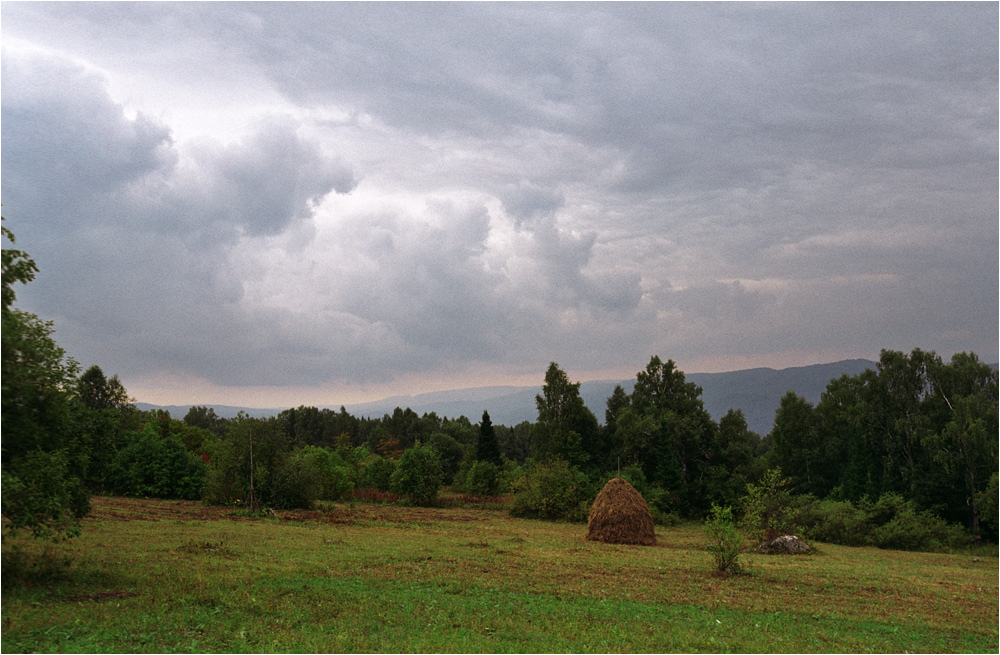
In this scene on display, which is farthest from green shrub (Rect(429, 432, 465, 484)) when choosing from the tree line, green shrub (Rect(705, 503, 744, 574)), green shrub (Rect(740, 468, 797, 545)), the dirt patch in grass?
the dirt patch in grass

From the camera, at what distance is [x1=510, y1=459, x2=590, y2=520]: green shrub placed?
48.4 metres

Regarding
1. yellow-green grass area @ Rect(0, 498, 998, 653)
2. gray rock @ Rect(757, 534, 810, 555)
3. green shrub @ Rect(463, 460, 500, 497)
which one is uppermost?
yellow-green grass area @ Rect(0, 498, 998, 653)

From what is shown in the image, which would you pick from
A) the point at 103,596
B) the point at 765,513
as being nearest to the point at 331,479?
the point at 765,513

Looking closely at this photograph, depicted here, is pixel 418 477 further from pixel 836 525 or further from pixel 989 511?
pixel 989 511

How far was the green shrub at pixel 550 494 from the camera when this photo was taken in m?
48.4

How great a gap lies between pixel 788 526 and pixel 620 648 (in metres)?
30.8

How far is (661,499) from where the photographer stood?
5531 cm

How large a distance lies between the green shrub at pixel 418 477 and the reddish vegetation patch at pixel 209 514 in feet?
20.6

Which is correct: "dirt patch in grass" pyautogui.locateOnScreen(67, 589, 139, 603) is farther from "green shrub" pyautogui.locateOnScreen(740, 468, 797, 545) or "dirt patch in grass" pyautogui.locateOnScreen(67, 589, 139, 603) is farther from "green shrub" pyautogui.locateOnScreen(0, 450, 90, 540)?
"green shrub" pyautogui.locateOnScreen(740, 468, 797, 545)

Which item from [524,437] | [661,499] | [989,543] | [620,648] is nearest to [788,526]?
[661,499]

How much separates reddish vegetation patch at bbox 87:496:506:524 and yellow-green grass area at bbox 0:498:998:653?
19.3 feet

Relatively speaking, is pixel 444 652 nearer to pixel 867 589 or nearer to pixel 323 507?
pixel 867 589

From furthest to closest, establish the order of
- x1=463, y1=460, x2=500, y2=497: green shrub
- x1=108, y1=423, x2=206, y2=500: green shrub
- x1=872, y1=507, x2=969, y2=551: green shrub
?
1. x1=463, y1=460, x2=500, y2=497: green shrub
2. x1=108, y1=423, x2=206, y2=500: green shrub
3. x1=872, y1=507, x2=969, y2=551: green shrub

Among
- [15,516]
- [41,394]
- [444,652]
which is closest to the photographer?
[444,652]
